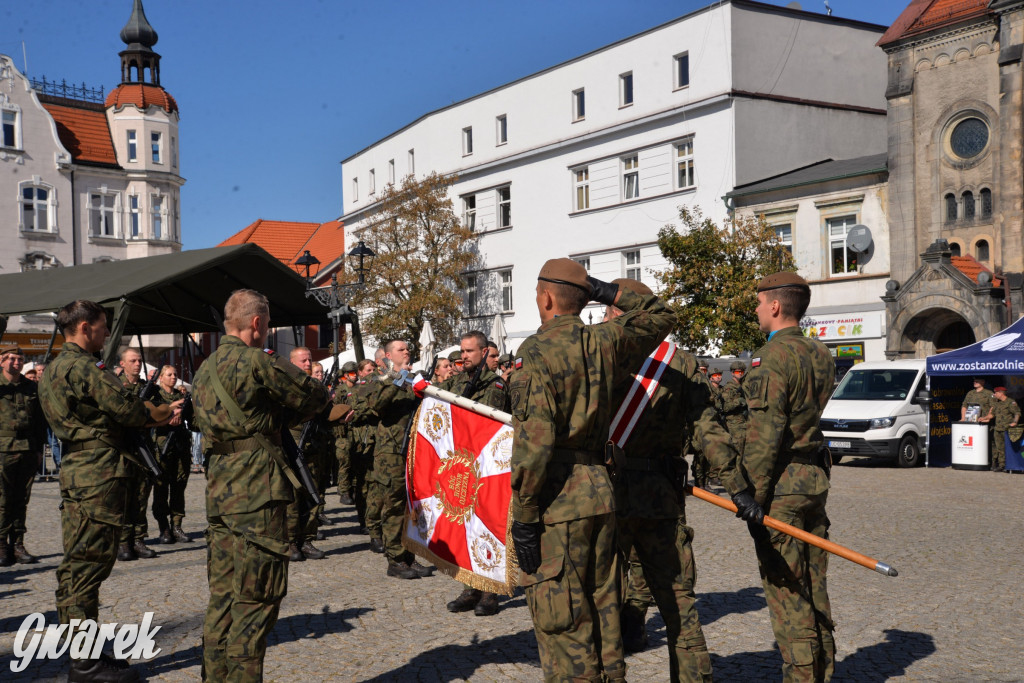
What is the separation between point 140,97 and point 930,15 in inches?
1657

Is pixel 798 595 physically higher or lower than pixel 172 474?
higher

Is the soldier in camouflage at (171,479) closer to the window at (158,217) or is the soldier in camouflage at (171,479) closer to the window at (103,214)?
the window at (103,214)

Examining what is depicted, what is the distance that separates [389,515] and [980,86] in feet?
79.8

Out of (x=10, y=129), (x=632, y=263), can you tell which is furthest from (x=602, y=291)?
(x=10, y=129)

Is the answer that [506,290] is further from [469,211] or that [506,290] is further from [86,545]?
[86,545]

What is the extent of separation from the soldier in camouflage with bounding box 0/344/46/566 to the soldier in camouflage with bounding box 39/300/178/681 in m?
4.00

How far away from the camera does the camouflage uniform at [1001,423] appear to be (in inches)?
771

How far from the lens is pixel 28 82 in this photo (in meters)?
50.4

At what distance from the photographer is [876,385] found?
21.8 metres

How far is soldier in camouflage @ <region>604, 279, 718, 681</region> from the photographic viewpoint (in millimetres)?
5230

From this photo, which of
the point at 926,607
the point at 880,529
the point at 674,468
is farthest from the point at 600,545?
the point at 880,529

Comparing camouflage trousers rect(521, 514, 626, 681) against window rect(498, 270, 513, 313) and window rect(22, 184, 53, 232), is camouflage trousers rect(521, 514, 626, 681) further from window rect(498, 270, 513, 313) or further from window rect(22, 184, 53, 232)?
window rect(22, 184, 53, 232)

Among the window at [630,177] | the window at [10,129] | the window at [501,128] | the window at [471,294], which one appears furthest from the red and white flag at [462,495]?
the window at [10,129]

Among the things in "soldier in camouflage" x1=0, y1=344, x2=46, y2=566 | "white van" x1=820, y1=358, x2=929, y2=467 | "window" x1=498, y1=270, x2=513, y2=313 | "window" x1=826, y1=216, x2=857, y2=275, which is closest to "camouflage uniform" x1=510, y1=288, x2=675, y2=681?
"soldier in camouflage" x1=0, y1=344, x2=46, y2=566
